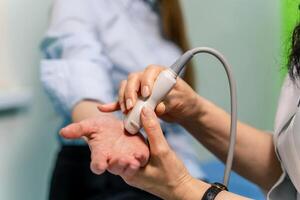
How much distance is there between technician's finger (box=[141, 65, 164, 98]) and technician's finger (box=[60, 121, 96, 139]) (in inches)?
3.7

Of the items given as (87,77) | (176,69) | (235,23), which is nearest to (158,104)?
(176,69)

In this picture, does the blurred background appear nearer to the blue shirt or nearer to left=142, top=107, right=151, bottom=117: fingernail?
the blue shirt

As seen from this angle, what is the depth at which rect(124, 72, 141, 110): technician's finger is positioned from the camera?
0.71m

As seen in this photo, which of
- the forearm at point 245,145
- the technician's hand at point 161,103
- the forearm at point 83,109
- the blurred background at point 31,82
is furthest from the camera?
the blurred background at point 31,82

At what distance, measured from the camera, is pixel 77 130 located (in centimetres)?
67

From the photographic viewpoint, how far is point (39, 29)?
1.29 meters

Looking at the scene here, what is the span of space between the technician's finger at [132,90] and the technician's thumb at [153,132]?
→ 0.05m

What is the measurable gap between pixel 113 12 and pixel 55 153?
435 millimetres

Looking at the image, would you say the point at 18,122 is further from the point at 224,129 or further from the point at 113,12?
the point at 224,129

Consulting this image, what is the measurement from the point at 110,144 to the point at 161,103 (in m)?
0.12

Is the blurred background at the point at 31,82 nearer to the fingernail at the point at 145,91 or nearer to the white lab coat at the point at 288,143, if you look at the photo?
the white lab coat at the point at 288,143

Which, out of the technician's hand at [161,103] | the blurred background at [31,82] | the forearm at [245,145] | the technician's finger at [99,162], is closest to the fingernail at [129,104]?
the technician's hand at [161,103]

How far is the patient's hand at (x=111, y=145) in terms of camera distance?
624 millimetres

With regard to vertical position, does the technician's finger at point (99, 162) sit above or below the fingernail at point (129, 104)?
below
